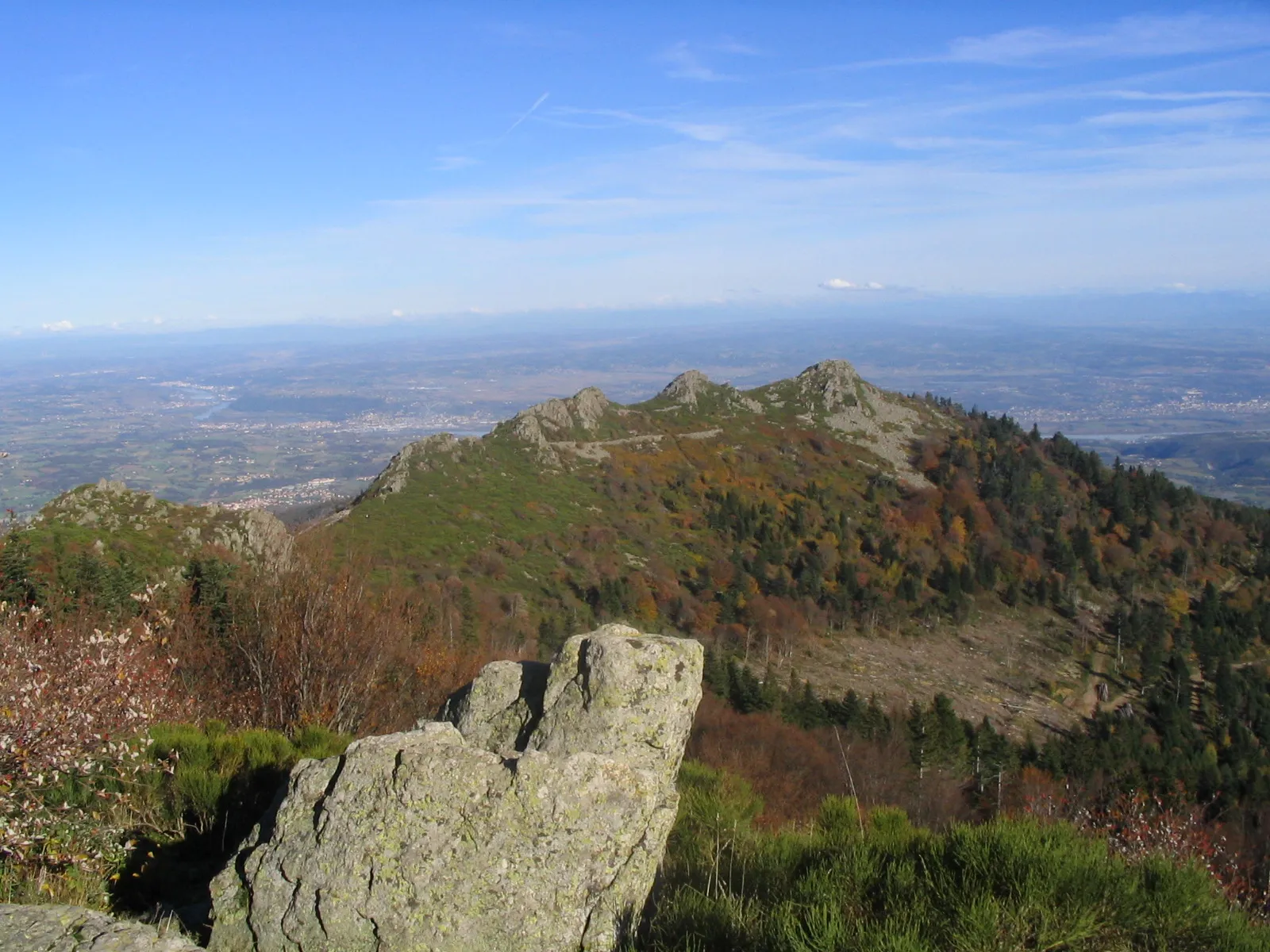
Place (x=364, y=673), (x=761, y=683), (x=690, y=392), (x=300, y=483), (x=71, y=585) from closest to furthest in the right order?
(x=364, y=673) < (x=71, y=585) < (x=761, y=683) < (x=690, y=392) < (x=300, y=483)

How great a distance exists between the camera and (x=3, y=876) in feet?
19.1

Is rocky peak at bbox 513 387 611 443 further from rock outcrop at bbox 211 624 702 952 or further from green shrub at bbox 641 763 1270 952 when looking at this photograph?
green shrub at bbox 641 763 1270 952

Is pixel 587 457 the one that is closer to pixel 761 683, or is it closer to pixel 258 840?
pixel 761 683

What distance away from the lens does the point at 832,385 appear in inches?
3199

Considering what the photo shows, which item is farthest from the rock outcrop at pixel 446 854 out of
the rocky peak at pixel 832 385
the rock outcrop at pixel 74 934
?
the rocky peak at pixel 832 385

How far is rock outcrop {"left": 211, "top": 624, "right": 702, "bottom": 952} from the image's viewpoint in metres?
4.81

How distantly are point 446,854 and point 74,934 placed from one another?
2.04 metres

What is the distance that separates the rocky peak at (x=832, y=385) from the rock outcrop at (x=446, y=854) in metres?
77.3

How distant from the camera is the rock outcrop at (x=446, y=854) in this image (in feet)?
15.8

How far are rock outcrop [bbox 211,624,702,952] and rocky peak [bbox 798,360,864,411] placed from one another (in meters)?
77.3

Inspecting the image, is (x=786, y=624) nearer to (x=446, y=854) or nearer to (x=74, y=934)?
(x=446, y=854)

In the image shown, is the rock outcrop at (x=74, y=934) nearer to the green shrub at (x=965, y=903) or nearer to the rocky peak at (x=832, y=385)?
the green shrub at (x=965, y=903)

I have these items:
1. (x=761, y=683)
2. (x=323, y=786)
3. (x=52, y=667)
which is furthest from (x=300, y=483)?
(x=323, y=786)

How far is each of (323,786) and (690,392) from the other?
75.1 metres
